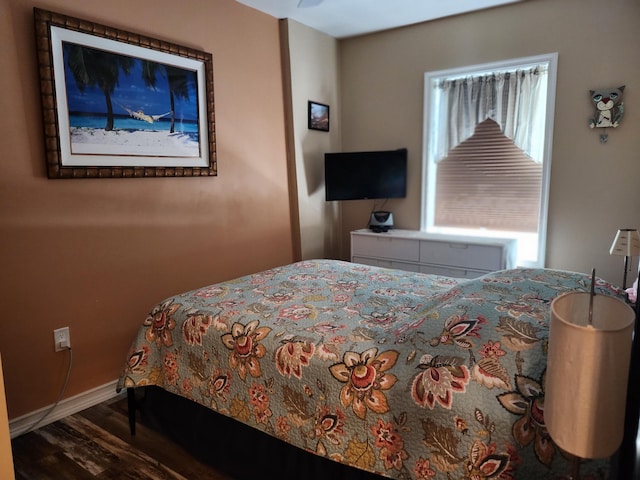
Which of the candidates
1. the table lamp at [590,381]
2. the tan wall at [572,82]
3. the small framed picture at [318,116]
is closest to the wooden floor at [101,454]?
the table lamp at [590,381]

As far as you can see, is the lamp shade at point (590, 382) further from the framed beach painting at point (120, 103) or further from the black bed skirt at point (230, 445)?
the framed beach painting at point (120, 103)

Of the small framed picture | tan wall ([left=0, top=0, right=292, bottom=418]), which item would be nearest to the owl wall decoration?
the small framed picture

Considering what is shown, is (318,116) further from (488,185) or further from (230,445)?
(230,445)

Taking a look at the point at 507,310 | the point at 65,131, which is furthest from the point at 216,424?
the point at 65,131

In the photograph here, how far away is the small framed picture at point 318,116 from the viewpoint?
3.91 m

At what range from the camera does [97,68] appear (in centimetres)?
240

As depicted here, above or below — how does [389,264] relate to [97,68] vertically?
below

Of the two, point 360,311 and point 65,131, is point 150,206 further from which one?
point 360,311

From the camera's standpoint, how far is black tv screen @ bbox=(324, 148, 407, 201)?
3842mm

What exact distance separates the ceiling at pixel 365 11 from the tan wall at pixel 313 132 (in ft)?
0.55

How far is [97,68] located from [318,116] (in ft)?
6.67

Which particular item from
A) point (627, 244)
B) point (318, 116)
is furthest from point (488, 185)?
point (318, 116)

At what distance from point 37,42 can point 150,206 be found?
104 centimetres

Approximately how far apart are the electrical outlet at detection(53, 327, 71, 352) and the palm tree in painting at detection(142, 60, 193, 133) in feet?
4.50
